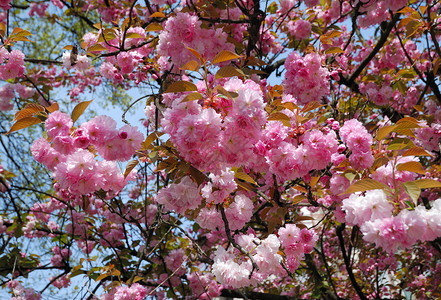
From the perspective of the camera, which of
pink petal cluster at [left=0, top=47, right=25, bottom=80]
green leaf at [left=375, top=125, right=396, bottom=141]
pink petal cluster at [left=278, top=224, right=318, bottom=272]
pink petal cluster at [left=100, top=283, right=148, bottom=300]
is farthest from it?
pink petal cluster at [left=0, top=47, right=25, bottom=80]

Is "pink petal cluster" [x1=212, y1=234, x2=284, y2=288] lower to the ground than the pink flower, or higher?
lower

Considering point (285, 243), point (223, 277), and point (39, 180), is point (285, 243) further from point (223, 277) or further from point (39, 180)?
point (39, 180)

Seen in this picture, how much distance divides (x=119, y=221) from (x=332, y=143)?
321 cm

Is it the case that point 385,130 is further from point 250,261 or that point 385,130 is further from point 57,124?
point 57,124

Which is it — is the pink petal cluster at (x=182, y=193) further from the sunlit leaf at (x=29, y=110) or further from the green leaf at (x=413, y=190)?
the green leaf at (x=413, y=190)

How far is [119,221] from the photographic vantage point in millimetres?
4227

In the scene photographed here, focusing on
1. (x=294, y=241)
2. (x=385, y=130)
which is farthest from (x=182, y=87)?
(x=294, y=241)

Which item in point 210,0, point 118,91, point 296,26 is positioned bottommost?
point 210,0

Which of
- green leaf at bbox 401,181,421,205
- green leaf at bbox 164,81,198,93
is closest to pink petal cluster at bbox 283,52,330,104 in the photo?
green leaf at bbox 164,81,198,93

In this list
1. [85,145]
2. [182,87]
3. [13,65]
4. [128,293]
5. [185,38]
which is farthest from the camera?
[13,65]

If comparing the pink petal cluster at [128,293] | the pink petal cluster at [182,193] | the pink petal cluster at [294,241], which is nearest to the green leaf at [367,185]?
the pink petal cluster at [182,193]

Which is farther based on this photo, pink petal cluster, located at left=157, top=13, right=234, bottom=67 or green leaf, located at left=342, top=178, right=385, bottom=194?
pink petal cluster, located at left=157, top=13, right=234, bottom=67

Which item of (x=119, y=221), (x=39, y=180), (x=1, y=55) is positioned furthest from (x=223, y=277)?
(x=39, y=180)

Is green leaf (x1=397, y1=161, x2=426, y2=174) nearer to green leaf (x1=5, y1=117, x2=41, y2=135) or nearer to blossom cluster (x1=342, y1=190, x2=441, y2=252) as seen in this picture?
blossom cluster (x1=342, y1=190, x2=441, y2=252)
